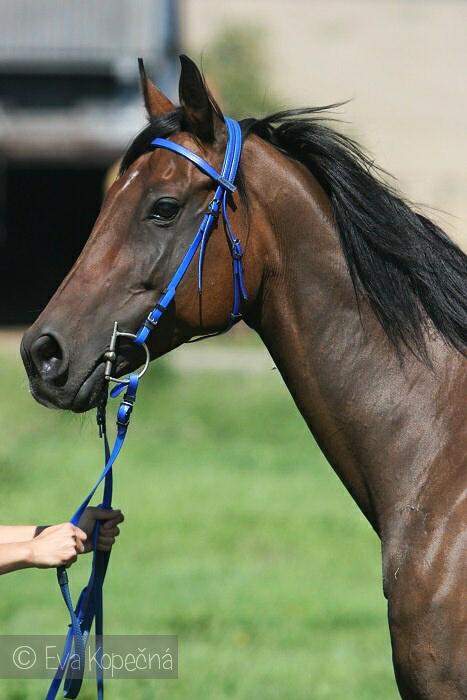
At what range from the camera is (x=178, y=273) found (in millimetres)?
3072

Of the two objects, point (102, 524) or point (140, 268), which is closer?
point (140, 268)

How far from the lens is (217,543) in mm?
8398

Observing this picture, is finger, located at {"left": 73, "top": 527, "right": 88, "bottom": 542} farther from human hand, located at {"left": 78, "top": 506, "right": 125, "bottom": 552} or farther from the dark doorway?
the dark doorway

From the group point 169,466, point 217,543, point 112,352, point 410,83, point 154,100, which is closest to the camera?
point 112,352

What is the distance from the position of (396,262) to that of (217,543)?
5540 mm

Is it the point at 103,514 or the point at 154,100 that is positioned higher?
the point at 154,100

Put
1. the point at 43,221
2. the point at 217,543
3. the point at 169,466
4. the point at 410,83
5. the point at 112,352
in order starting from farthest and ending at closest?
1. the point at 410,83
2. the point at 43,221
3. the point at 169,466
4. the point at 217,543
5. the point at 112,352

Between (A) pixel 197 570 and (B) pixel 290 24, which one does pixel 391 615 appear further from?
(B) pixel 290 24

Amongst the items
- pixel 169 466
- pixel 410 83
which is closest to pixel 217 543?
pixel 169 466

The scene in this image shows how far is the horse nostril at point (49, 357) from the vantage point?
3031mm

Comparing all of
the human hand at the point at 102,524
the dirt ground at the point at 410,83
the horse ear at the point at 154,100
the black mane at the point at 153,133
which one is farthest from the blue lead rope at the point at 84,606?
the dirt ground at the point at 410,83

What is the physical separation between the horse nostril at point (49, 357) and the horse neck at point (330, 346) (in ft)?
1.99

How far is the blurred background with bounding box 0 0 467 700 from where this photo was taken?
611 centimetres

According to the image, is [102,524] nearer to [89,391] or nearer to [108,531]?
[108,531]
